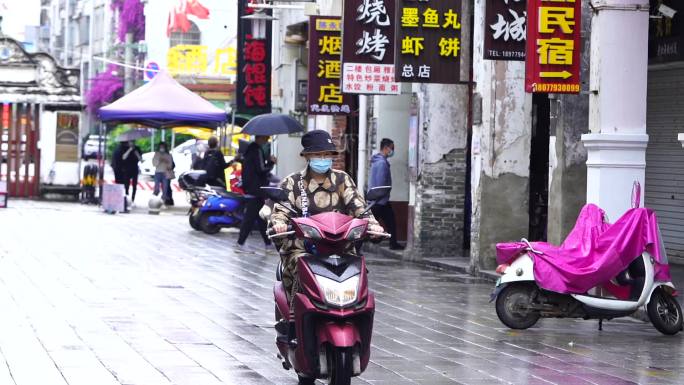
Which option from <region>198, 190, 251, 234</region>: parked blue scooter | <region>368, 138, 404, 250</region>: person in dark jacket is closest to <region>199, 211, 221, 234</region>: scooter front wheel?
<region>198, 190, 251, 234</region>: parked blue scooter

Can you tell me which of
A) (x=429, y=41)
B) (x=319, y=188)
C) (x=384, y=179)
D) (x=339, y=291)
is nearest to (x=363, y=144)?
(x=384, y=179)

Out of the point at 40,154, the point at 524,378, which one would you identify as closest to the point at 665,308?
the point at 524,378

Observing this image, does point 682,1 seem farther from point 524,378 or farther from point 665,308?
point 524,378

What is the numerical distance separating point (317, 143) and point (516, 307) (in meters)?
4.24

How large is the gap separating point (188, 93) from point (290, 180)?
23.7 metres

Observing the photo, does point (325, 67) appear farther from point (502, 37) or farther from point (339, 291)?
point (339, 291)

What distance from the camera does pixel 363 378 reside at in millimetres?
9727

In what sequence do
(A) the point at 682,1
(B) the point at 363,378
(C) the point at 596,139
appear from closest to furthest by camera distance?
(B) the point at 363,378, (C) the point at 596,139, (A) the point at 682,1

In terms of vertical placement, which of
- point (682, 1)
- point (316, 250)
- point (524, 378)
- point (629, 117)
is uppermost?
point (682, 1)

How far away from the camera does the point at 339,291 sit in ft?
27.9

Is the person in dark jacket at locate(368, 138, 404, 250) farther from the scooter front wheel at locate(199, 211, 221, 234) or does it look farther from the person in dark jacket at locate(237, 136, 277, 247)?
the scooter front wheel at locate(199, 211, 221, 234)

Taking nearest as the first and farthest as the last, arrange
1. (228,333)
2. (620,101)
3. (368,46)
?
(228,333), (620,101), (368,46)

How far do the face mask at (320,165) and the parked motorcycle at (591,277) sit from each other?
4.00m

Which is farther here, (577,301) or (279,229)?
(577,301)
